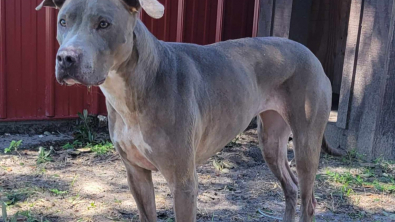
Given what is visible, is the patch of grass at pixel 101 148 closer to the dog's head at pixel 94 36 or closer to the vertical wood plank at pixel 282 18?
the vertical wood plank at pixel 282 18

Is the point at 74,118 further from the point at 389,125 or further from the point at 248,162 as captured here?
the point at 389,125

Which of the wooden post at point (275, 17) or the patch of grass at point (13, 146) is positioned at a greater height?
the wooden post at point (275, 17)

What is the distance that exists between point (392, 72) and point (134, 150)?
3.74m

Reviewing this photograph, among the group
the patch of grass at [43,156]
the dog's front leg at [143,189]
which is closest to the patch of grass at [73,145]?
the patch of grass at [43,156]

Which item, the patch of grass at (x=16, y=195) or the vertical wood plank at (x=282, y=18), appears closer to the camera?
the patch of grass at (x=16, y=195)

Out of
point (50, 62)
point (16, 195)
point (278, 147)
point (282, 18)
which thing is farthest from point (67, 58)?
point (282, 18)

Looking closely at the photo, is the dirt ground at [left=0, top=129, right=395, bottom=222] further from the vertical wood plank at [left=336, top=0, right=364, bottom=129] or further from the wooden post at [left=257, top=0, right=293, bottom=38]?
the wooden post at [left=257, top=0, right=293, bottom=38]

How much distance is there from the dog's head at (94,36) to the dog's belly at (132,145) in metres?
0.51

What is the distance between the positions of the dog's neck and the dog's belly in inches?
3.6

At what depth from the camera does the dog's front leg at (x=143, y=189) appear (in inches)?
136

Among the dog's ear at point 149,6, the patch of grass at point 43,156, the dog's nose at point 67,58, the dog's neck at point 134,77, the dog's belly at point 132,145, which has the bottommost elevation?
the patch of grass at point 43,156

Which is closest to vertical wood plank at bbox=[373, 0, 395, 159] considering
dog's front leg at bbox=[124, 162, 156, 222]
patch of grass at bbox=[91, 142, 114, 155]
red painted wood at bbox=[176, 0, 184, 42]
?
red painted wood at bbox=[176, 0, 184, 42]

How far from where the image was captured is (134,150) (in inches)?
125

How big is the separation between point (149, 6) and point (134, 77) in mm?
453
